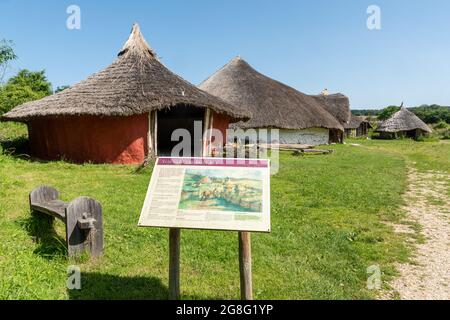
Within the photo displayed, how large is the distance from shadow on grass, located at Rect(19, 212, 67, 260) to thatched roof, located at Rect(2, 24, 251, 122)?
6000mm

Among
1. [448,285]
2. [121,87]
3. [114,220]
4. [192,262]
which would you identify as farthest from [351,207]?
[121,87]

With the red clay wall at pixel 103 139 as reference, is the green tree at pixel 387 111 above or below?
above

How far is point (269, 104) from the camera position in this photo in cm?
2198

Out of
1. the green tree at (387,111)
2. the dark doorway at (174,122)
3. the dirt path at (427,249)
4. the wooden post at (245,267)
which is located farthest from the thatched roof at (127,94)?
the green tree at (387,111)

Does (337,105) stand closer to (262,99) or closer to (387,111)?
(262,99)

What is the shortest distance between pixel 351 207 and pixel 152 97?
6.97 m

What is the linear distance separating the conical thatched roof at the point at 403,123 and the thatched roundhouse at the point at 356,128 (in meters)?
2.61

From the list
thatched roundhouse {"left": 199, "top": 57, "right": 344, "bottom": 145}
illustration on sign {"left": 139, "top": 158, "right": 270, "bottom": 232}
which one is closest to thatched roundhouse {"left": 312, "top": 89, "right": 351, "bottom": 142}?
thatched roundhouse {"left": 199, "top": 57, "right": 344, "bottom": 145}

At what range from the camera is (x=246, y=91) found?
22.4 meters

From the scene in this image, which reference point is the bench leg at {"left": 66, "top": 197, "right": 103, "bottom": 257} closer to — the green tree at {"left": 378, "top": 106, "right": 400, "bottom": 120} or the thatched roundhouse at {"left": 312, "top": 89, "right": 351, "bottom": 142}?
the thatched roundhouse at {"left": 312, "top": 89, "right": 351, "bottom": 142}

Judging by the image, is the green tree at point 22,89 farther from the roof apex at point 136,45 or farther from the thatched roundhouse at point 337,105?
the thatched roundhouse at point 337,105

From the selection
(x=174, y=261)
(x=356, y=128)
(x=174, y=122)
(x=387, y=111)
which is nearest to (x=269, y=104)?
(x=174, y=122)

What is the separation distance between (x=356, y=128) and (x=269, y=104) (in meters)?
22.8

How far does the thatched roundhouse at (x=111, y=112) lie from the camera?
10.9 meters
